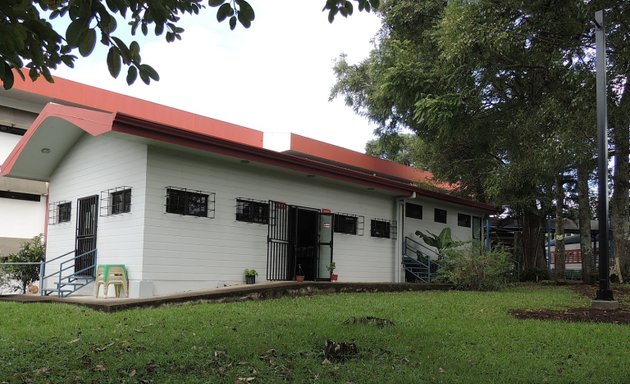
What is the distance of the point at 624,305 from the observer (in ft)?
35.9

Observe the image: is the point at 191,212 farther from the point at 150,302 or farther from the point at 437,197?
the point at 437,197

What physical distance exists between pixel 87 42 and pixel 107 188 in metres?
10.0

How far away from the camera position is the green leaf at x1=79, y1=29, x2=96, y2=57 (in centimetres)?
307

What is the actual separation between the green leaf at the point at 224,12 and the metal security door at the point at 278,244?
386 inches

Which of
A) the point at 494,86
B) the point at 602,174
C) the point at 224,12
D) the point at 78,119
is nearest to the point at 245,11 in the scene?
the point at 224,12

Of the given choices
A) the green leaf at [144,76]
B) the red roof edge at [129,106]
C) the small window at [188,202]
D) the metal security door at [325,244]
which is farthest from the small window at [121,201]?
the green leaf at [144,76]

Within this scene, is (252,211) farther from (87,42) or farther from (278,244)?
(87,42)

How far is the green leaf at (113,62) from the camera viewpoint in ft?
10.8

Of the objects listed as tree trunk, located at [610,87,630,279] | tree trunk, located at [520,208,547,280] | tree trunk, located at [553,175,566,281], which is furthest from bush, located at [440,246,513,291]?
tree trunk, located at [520,208,547,280]

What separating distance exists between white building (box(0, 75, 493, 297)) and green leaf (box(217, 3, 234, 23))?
701 centimetres

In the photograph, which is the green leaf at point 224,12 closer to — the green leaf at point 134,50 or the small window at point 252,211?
the green leaf at point 134,50

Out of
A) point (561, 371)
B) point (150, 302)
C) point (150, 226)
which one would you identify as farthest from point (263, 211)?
point (561, 371)

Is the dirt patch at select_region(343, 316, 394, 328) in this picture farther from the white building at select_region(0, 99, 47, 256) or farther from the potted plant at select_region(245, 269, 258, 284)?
the white building at select_region(0, 99, 47, 256)

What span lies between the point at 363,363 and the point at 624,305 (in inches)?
305
